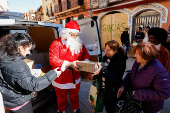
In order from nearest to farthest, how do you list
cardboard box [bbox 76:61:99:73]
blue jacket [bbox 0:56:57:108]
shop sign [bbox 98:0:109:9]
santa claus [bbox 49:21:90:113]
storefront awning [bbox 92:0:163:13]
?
blue jacket [bbox 0:56:57:108]
cardboard box [bbox 76:61:99:73]
santa claus [bbox 49:21:90:113]
storefront awning [bbox 92:0:163:13]
shop sign [bbox 98:0:109:9]

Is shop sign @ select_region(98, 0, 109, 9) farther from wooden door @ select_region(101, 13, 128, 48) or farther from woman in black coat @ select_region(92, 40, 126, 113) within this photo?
woman in black coat @ select_region(92, 40, 126, 113)

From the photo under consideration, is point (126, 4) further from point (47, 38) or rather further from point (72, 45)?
point (72, 45)

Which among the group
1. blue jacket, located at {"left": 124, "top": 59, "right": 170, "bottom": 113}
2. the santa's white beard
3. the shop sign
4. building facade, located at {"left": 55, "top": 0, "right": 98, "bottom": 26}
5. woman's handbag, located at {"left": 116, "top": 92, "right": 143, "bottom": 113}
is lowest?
woman's handbag, located at {"left": 116, "top": 92, "right": 143, "bottom": 113}

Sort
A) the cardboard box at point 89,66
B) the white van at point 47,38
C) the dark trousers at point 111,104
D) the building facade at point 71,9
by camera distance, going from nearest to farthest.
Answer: the cardboard box at point 89,66 → the dark trousers at point 111,104 → the white van at point 47,38 → the building facade at point 71,9

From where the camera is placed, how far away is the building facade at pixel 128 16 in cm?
666

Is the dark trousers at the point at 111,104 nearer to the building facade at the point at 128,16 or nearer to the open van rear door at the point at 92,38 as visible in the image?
the open van rear door at the point at 92,38

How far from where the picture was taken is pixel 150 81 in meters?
1.28

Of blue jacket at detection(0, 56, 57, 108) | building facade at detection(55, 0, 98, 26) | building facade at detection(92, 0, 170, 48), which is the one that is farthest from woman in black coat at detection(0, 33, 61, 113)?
building facade at detection(55, 0, 98, 26)

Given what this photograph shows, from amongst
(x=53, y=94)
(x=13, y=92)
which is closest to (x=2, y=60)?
(x=13, y=92)

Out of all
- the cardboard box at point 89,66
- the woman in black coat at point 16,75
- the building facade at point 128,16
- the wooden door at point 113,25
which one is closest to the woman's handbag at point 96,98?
the cardboard box at point 89,66

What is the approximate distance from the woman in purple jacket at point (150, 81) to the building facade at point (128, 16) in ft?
21.8

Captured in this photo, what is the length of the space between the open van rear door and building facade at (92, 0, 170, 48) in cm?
573

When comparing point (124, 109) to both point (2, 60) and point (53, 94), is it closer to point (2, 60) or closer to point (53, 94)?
point (2, 60)

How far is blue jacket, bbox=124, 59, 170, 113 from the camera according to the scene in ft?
3.92
